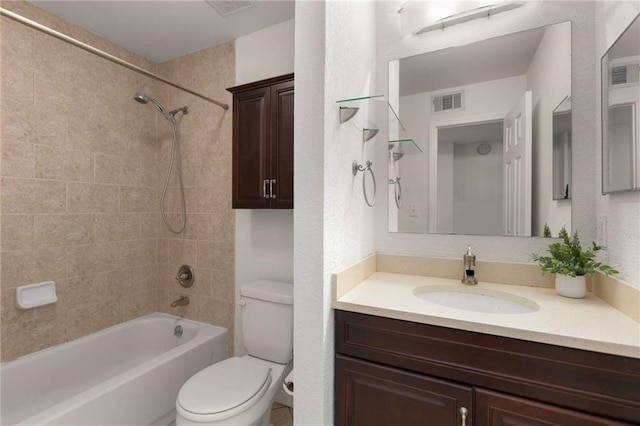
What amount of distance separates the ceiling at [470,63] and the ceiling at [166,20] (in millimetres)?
901

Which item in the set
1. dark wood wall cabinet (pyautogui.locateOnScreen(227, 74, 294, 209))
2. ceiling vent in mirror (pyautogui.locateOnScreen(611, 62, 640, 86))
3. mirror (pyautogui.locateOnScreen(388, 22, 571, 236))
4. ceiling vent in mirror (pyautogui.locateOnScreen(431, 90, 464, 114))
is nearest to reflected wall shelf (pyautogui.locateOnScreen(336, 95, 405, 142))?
mirror (pyautogui.locateOnScreen(388, 22, 571, 236))

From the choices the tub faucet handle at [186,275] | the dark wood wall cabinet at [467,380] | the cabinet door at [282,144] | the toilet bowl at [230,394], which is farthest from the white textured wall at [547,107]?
the tub faucet handle at [186,275]

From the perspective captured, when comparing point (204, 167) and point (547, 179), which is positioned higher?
point (204, 167)

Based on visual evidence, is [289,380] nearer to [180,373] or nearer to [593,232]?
[180,373]

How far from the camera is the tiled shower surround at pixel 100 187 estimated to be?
1670mm

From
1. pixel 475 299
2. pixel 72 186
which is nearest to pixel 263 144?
pixel 72 186

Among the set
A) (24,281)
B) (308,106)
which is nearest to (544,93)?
(308,106)

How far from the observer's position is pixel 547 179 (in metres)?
1.34

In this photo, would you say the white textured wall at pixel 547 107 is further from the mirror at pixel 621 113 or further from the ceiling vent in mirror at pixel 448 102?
the ceiling vent in mirror at pixel 448 102

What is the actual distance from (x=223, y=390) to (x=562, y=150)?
1.92 metres

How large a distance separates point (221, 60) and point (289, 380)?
222cm

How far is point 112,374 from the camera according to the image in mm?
1997

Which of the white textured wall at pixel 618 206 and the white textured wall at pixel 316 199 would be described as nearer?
the white textured wall at pixel 618 206

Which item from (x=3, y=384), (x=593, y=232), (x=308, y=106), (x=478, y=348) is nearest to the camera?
(x=478, y=348)
